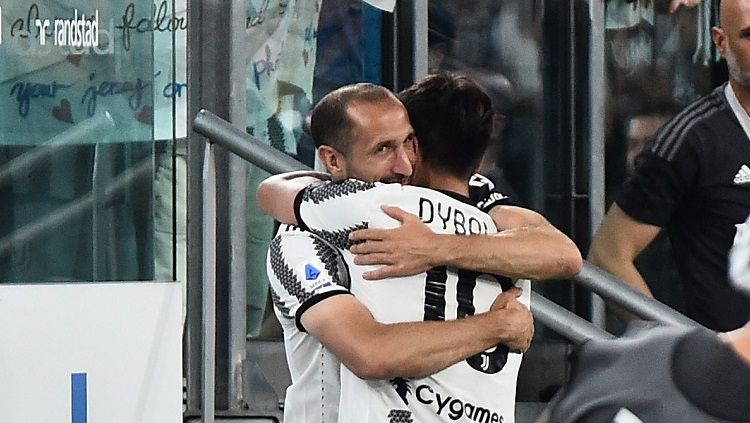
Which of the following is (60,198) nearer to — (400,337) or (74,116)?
(74,116)

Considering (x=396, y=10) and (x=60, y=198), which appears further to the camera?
(x=396, y=10)

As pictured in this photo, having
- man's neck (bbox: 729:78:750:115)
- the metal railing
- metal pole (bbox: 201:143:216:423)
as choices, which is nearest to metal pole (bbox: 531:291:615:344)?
the metal railing

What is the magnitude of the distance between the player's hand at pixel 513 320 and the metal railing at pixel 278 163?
3.55 ft

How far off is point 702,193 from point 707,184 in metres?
0.02

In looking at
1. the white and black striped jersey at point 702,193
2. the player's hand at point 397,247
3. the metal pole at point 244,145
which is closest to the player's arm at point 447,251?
the player's hand at point 397,247

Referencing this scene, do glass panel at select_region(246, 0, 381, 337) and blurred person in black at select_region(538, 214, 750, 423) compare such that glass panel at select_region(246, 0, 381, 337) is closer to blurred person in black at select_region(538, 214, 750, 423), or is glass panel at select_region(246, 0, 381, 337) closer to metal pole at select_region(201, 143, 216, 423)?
metal pole at select_region(201, 143, 216, 423)

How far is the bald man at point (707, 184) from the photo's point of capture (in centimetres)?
355

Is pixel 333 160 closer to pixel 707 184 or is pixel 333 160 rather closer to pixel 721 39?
pixel 707 184

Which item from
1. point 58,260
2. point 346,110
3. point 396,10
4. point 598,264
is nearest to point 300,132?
point 396,10

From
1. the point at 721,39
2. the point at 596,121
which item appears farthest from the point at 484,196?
the point at 596,121

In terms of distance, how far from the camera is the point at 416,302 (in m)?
2.65

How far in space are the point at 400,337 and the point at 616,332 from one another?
2672 mm

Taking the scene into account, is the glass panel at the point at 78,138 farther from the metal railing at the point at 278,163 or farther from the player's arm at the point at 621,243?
the player's arm at the point at 621,243

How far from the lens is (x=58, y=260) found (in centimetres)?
462
